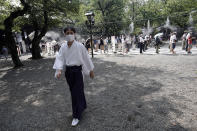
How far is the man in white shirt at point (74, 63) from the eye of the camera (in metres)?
3.17

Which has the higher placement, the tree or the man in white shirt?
the tree

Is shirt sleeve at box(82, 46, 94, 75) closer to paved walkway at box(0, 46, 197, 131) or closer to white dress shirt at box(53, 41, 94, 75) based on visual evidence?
white dress shirt at box(53, 41, 94, 75)

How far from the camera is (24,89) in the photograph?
6.11 metres

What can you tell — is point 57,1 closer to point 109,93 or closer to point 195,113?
point 109,93

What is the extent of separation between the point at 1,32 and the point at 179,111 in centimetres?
1220

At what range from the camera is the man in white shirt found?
3.17 meters

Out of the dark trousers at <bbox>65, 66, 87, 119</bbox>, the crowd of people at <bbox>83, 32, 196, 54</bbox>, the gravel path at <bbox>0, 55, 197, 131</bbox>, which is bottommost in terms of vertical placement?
the gravel path at <bbox>0, 55, 197, 131</bbox>

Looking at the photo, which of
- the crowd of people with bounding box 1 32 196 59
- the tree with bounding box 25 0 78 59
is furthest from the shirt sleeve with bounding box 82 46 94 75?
the crowd of people with bounding box 1 32 196 59

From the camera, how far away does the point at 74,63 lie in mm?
3172

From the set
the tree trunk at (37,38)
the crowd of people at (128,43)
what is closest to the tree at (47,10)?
the tree trunk at (37,38)

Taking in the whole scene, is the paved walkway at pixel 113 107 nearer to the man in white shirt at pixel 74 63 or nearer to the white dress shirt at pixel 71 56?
the man in white shirt at pixel 74 63

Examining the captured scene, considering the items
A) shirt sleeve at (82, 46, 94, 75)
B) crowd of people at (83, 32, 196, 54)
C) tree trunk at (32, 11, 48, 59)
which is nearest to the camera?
shirt sleeve at (82, 46, 94, 75)

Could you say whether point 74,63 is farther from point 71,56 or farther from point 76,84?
point 76,84

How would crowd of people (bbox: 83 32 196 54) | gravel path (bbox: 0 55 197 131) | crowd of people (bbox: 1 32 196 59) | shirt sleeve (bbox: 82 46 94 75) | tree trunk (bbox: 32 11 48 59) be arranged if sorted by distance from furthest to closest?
tree trunk (bbox: 32 11 48 59)
crowd of people (bbox: 1 32 196 59)
crowd of people (bbox: 83 32 196 54)
shirt sleeve (bbox: 82 46 94 75)
gravel path (bbox: 0 55 197 131)
